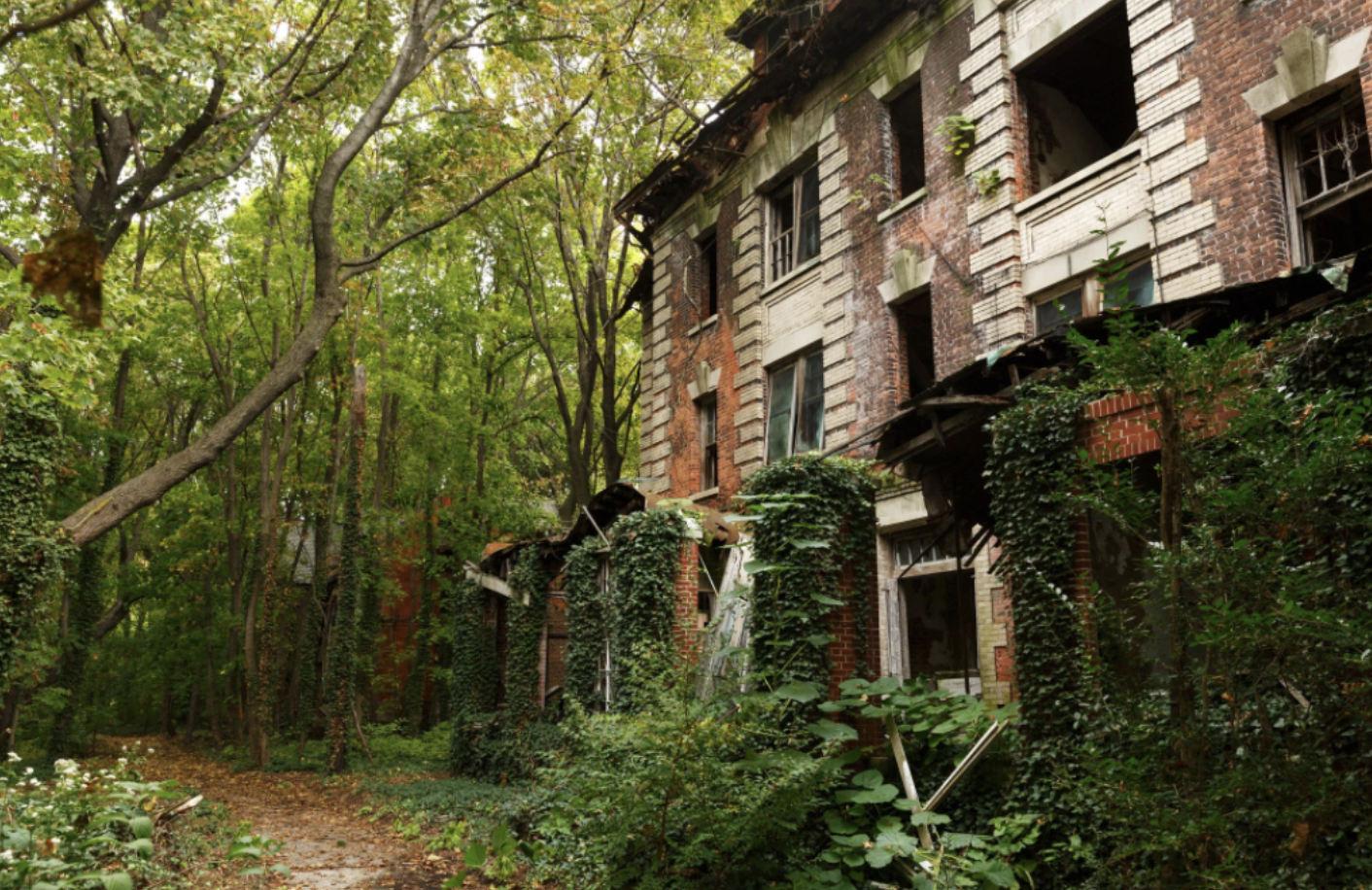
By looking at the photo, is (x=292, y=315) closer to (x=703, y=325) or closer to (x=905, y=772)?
(x=703, y=325)

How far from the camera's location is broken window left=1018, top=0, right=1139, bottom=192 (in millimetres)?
12625

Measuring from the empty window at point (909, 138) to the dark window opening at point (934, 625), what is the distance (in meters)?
6.24

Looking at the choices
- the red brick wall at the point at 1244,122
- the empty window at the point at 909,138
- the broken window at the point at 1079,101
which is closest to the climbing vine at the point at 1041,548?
the red brick wall at the point at 1244,122

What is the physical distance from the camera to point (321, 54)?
13742 mm

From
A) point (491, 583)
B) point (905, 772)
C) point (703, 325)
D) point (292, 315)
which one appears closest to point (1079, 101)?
point (703, 325)

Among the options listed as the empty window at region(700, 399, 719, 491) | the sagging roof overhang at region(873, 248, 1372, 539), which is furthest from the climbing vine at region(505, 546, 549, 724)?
the sagging roof overhang at region(873, 248, 1372, 539)

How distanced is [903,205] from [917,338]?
7.05 feet

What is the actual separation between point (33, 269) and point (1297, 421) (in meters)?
5.29

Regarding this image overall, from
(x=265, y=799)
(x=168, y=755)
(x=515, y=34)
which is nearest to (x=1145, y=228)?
(x=515, y=34)

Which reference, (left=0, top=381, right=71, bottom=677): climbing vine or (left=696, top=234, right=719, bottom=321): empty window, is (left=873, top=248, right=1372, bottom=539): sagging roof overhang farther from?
(left=0, top=381, right=71, bottom=677): climbing vine

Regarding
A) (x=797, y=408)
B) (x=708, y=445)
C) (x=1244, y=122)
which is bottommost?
(x=708, y=445)

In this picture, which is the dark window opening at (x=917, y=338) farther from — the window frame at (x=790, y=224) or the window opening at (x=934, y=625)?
the window opening at (x=934, y=625)

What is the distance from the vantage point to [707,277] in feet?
65.2

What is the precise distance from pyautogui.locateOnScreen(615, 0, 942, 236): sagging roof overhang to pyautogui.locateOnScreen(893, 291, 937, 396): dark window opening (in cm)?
444
